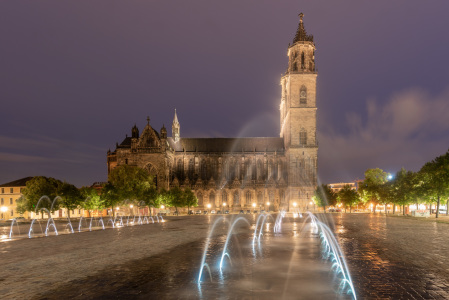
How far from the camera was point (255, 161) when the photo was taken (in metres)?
111

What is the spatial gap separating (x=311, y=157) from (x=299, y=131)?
8.14m

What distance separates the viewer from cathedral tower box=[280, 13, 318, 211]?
10150 centimetres

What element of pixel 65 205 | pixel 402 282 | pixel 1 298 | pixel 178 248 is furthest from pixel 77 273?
pixel 65 205

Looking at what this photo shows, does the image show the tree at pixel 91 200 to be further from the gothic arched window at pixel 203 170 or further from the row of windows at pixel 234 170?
the gothic arched window at pixel 203 170

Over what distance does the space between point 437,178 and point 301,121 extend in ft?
173

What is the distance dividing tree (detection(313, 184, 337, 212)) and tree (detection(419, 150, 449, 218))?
3251 cm

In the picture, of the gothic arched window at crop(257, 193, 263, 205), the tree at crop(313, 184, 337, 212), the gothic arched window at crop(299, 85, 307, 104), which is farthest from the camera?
the gothic arched window at crop(257, 193, 263, 205)

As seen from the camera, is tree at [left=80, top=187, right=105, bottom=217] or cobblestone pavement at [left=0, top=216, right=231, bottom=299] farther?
tree at [left=80, top=187, right=105, bottom=217]

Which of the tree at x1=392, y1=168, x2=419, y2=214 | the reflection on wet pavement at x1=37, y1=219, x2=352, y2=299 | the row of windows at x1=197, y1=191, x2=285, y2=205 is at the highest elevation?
the tree at x1=392, y1=168, x2=419, y2=214

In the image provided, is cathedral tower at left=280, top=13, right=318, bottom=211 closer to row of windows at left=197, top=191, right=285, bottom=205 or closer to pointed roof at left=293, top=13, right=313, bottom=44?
pointed roof at left=293, top=13, right=313, bottom=44

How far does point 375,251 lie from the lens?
18.3m

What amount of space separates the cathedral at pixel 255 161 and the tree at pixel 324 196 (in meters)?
8.20

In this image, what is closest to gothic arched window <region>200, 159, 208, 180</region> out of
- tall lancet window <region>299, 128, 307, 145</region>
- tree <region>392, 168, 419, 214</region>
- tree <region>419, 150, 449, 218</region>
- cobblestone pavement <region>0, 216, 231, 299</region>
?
tall lancet window <region>299, 128, 307, 145</region>

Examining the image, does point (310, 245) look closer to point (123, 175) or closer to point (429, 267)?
point (429, 267)
